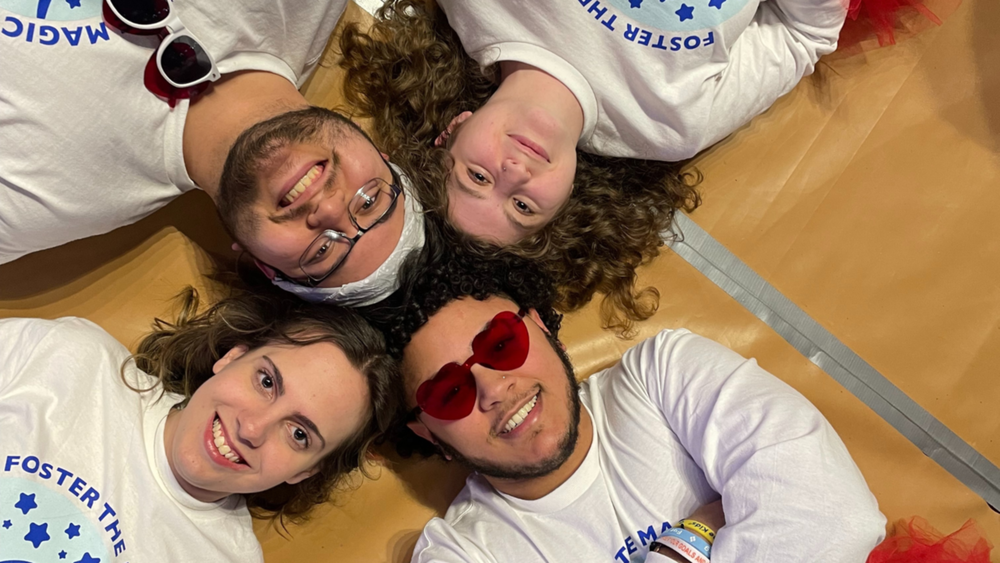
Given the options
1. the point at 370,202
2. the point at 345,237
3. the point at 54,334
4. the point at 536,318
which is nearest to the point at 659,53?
the point at 536,318

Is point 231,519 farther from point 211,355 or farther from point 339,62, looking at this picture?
point 339,62

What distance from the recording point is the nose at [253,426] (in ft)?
5.42

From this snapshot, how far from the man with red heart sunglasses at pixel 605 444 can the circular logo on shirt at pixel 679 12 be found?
2.66 ft

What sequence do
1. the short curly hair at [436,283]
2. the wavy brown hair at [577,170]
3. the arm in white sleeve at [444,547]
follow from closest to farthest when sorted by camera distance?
the short curly hair at [436,283] < the arm in white sleeve at [444,547] < the wavy brown hair at [577,170]

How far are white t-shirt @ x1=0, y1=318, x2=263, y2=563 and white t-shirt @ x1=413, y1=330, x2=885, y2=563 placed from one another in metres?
0.70

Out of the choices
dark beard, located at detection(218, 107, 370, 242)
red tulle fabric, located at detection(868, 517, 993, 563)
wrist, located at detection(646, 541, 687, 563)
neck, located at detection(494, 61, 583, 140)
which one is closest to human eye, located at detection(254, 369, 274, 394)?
dark beard, located at detection(218, 107, 370, 242)

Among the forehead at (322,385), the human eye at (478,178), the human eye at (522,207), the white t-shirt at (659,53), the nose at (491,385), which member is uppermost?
the white t-shirt at (659,53)

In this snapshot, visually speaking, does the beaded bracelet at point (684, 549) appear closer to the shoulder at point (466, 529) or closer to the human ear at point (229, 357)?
the shoulder at point (466, 529)

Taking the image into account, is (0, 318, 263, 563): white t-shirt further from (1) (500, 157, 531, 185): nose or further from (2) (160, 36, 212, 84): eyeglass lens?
(1) (500, 157, 531, 185): nose

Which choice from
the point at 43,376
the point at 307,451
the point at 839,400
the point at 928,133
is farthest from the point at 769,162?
the point at 43,376

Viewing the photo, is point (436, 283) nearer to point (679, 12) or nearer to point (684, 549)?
point (684, 549)

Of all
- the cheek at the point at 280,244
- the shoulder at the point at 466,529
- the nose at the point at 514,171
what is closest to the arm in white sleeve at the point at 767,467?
the shoulder at the point at 466,529

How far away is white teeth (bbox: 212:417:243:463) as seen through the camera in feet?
5.60

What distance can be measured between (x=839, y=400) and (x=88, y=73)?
2463 mm
